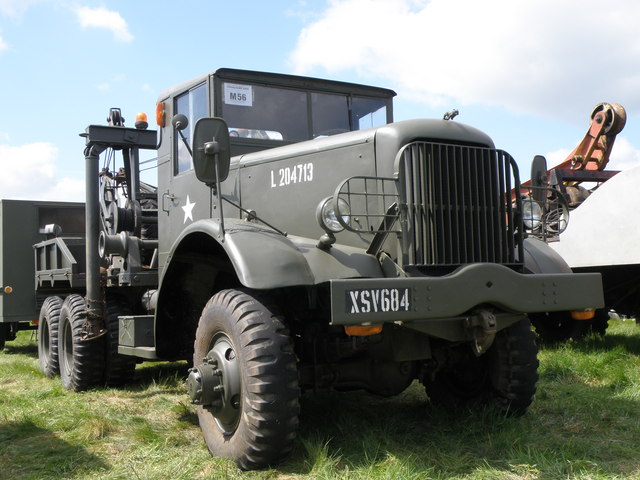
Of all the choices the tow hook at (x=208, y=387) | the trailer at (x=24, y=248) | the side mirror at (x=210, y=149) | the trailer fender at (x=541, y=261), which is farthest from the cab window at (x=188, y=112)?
the trailer at (x=24, y=248)

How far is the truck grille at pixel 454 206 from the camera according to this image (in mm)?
3842

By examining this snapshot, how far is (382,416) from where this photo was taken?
16.0 ft

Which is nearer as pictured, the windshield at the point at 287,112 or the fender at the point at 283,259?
the fender at the point at 283,259

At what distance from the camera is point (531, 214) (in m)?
4.45

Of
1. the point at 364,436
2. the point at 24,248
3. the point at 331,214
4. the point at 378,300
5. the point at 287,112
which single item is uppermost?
the point at 287,112

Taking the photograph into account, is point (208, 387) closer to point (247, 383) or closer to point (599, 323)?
point (247, 383)

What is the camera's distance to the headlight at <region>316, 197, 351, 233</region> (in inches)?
144

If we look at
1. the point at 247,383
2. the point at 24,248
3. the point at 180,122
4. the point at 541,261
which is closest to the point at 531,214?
the point at 541,261

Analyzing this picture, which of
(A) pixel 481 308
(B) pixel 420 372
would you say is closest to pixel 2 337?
(B) pixel 420 372

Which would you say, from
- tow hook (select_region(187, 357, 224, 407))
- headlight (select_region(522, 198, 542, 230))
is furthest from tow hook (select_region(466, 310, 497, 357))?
tow hook (select_region(187, 357, 224, 407))

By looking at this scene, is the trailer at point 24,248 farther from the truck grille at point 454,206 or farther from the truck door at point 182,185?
the truck grille at point 454,206

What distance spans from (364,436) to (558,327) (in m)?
4.81

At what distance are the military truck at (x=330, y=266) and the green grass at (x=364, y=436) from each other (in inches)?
9.7

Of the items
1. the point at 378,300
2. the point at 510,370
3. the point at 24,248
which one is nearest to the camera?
the point at 378,300
